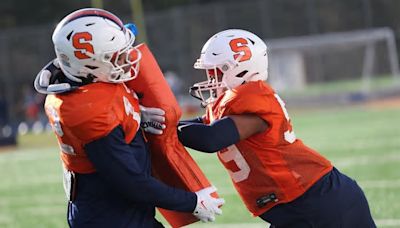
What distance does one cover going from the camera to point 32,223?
7262 millimetres

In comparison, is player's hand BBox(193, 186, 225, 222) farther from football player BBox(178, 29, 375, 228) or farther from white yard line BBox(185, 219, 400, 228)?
white yard line BBox(185, 219, 400, 228)

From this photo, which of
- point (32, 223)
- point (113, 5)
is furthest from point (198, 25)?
point (32, 223)

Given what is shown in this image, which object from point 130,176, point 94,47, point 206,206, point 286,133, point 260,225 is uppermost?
point 94,47

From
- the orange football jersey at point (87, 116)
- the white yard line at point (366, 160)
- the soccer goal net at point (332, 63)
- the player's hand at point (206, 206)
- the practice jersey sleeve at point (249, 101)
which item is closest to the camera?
the orange football jersey at point (87, 116)

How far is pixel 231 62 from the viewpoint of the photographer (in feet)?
13.0

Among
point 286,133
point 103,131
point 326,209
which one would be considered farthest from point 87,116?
point 326,209

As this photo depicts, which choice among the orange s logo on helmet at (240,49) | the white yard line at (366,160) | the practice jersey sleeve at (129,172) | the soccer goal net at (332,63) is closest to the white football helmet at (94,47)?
the practice jersey sleeve at (129,172)

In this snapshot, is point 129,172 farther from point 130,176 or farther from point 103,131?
point 103,131

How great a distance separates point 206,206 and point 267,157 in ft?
1.39

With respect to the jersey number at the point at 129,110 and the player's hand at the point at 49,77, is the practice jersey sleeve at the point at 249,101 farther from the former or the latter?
the player's hand at the point at 49,77

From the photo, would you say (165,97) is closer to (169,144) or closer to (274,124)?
(169,144)

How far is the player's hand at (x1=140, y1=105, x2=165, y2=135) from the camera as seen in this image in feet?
12.3

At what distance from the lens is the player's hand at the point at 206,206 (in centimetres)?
372

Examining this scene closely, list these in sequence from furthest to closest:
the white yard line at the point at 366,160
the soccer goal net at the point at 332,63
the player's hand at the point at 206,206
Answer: the soccer goal net at the point at 332,63
the white yard line at the point at 366,160
the player's hand at the point at 206,206
